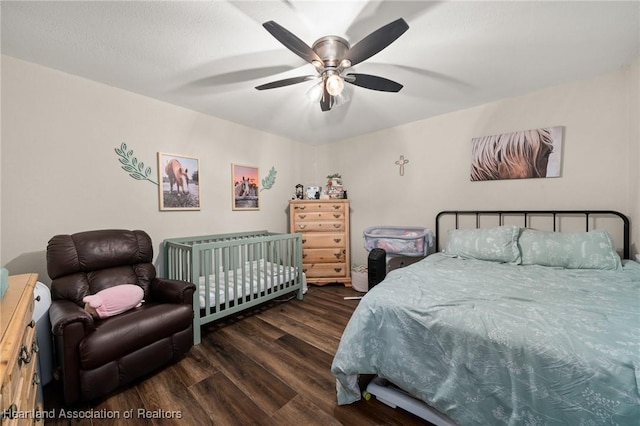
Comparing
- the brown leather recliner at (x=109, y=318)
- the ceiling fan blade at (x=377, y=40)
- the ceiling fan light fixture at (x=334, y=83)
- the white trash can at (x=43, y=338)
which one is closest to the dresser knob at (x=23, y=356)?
the brown leather recliner at (x=109, y=318)

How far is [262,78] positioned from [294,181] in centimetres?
212

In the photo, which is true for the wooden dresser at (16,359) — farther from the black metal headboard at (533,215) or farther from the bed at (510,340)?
the black metal headboard at (533,215)

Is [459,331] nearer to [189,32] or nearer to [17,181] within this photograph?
[189,32]

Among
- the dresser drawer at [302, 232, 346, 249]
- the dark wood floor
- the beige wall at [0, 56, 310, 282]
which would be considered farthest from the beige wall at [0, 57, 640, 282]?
the dark wood floor

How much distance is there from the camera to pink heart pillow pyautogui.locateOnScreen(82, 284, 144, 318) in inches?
64.7

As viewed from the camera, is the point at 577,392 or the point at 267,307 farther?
the point at 267,307

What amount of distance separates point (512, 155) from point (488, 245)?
110cm

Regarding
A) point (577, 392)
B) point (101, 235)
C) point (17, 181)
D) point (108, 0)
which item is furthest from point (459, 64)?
point (17, 181)

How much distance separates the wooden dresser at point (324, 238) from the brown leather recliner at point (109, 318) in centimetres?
185

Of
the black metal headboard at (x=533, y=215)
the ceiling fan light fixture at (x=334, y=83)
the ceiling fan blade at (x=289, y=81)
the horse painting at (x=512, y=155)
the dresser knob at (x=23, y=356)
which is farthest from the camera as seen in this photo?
the horse painting at (x=512, y=155)

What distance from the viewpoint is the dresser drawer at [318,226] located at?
361 cm

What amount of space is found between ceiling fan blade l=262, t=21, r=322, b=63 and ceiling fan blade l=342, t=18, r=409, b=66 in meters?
0.23

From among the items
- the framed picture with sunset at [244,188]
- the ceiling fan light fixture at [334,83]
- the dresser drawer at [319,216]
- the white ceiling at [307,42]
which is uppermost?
the white ceiling at [307,42]

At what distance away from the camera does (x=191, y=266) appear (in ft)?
7.18
